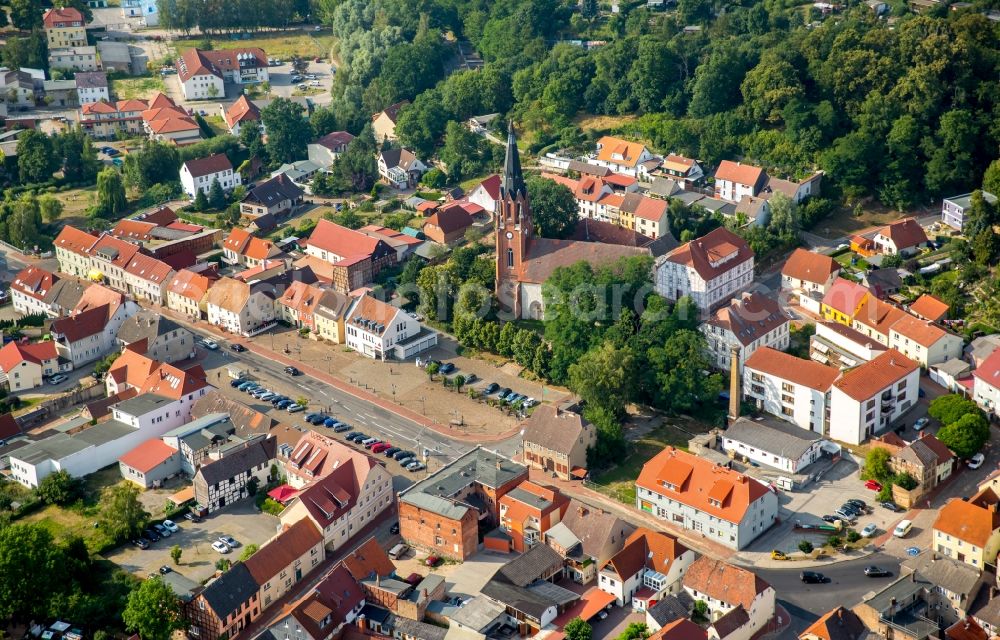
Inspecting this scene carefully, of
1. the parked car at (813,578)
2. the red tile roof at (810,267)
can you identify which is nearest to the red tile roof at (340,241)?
the red tile roof at (810,267)

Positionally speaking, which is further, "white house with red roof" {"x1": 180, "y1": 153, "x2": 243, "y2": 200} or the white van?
"white house with red roof" {"x1": 180, "y1": 153, "x2": 243, "y2": 200}

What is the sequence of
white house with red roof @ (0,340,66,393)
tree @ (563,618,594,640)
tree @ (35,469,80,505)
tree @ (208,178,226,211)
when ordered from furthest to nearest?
tree @ (208,178,226,211), white house with red roof @ (0,340,66,393), tree @ (35,469,80,505), tree @ (563,618,594,640)

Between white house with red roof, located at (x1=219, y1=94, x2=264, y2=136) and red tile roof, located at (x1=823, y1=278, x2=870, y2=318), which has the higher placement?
white house with red roof, located at (x1=219, y1=94, x2=264, y2=136)

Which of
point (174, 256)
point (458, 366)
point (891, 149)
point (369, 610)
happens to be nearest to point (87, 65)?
point (174, 256)

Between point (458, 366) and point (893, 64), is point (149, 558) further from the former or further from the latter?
point (893, 64)

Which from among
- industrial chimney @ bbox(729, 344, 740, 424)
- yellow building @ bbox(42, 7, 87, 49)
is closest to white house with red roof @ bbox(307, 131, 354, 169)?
yellow building @ bbox(42, 7, 87, 49)

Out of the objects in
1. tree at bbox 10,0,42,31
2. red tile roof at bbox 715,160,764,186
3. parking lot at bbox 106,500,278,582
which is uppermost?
tree at bbox 10,0,42,31

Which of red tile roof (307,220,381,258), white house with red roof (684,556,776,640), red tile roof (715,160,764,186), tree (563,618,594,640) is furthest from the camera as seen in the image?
red tile roof (715,160,764,186)

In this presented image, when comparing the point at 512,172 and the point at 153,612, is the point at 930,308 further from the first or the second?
the point at 153,612

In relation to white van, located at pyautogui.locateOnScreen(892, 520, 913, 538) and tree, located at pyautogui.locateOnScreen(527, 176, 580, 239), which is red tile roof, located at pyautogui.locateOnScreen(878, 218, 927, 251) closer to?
tree, located at pyautogui.locateOnScreen(527, 176, 580, 239)
